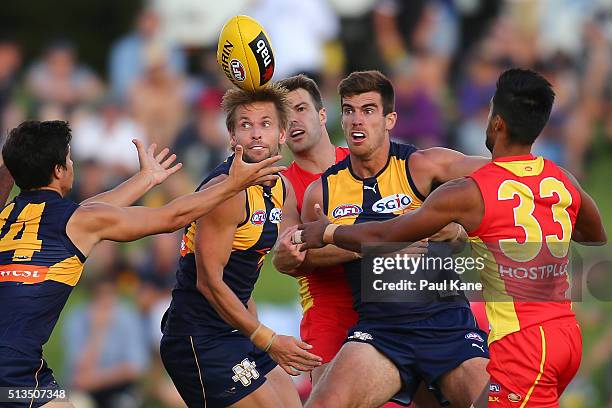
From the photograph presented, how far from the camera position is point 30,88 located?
47.6 ft

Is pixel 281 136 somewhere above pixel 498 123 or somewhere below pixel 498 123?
below

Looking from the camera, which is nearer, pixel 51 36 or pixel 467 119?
pixel 467 119

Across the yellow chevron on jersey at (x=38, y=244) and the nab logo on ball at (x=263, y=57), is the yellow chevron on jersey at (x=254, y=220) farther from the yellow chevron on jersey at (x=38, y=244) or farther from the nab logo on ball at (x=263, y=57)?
the yellow chevron on jersey at (x=38, y=244)

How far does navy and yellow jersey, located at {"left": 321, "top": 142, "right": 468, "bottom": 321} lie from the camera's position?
7.52m

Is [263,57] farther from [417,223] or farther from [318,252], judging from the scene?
[417,223]

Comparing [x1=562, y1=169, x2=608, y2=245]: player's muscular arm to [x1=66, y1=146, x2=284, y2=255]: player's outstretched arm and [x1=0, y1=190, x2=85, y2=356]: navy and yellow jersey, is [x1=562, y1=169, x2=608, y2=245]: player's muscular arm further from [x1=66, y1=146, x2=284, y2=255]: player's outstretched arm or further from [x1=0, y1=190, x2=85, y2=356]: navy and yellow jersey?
[x1=0, y1=190, x2=85, y2=356]: navy and yellow jersey

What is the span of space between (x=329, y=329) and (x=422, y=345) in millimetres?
978

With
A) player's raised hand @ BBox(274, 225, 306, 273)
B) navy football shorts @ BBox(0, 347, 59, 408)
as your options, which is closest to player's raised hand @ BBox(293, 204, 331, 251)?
player's raised hand @ BBox(274, 225, 306, 273)

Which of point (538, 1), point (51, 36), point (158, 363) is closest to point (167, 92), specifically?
point (51, 36)

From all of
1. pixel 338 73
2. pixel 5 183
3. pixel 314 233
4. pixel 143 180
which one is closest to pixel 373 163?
pixel 314 233

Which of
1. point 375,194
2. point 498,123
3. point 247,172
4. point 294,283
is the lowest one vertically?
point 294,283

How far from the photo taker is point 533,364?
6.22m

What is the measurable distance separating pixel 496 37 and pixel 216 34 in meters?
3.57

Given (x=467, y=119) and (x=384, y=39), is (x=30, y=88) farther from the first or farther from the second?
(x=467, y=119)
